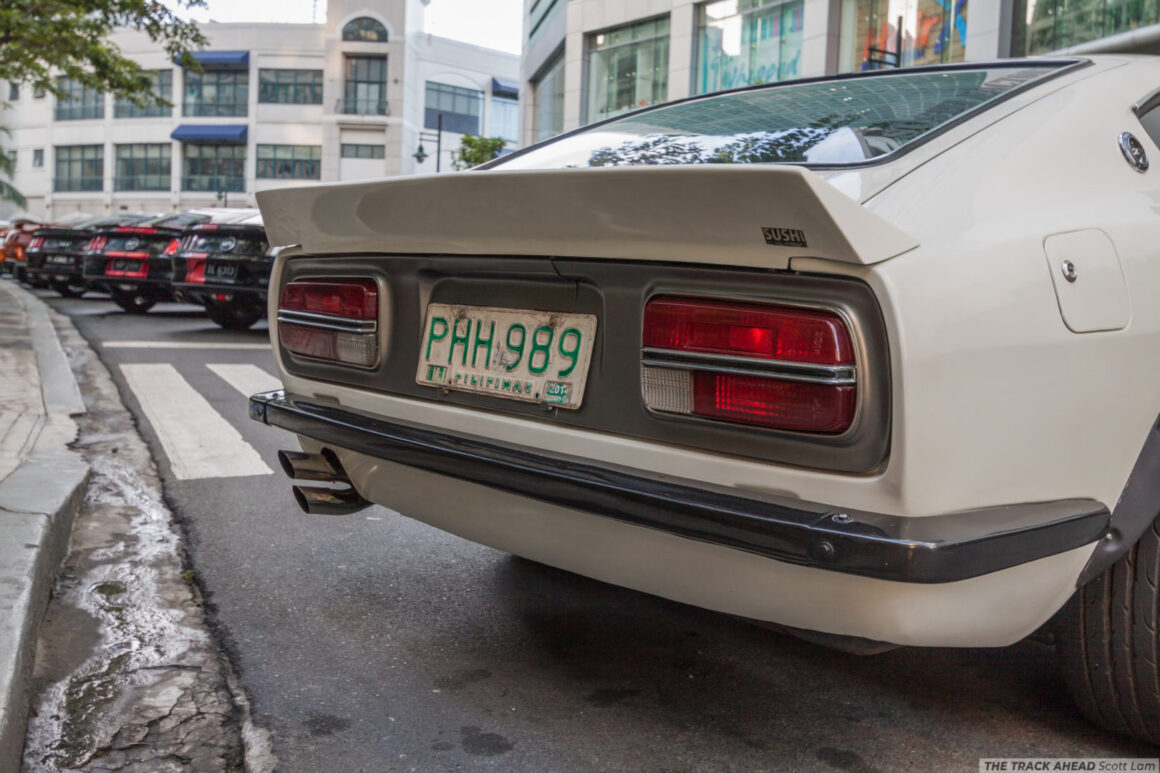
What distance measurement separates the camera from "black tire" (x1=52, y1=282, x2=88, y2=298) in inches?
691

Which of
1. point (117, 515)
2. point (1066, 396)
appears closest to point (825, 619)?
point (1066, 396)

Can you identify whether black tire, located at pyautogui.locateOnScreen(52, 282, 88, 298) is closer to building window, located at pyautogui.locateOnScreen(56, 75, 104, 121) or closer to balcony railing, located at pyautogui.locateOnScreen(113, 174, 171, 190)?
balcony railing, located at pyautogui.locateOnScreen(113, 174, 171, 190)

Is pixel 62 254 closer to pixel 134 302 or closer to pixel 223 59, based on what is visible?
pixel 134 302

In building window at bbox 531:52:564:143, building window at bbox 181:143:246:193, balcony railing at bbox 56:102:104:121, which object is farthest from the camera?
balcony railing at bbox 56:102:104:121

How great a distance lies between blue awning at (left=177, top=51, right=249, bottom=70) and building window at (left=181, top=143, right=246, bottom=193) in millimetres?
4273

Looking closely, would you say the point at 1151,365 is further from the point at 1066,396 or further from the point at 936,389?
the point at 936,389

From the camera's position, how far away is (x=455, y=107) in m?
64.6

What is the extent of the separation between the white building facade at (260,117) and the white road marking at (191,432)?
4968 centimetres

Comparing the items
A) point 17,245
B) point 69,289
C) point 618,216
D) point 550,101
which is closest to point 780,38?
point 69,289

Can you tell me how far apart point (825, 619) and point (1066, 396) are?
1.90 feet

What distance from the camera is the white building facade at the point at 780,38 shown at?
14.3m

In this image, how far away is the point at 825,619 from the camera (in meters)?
1.85

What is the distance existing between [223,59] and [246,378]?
54314 millimetres

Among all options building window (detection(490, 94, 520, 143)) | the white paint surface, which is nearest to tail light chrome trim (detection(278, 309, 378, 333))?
the white paint surface
